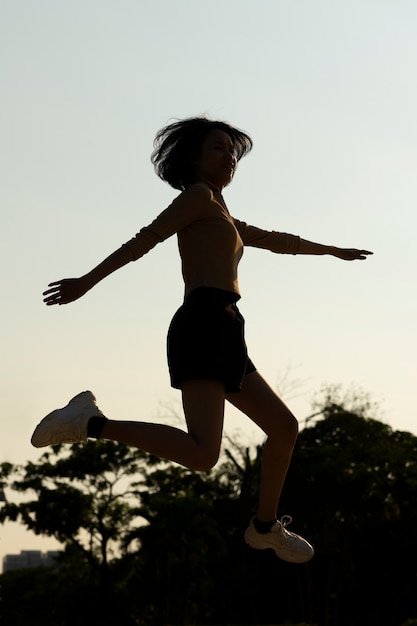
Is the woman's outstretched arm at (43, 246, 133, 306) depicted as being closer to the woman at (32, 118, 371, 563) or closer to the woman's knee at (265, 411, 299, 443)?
the woman at (32, 118, 371, 563)

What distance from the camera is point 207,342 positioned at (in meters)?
5.20

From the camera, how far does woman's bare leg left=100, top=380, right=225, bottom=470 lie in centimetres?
508

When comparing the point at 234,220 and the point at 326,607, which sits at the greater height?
the point at 326,607

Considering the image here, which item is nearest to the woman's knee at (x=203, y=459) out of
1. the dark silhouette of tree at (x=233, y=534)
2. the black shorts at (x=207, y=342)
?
the black shorts at (x=207, y=342)

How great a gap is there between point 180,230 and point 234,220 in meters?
0.54

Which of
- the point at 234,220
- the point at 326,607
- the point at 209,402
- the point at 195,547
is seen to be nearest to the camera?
the point at 209,402

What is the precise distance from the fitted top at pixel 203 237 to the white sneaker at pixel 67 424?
0.71 m


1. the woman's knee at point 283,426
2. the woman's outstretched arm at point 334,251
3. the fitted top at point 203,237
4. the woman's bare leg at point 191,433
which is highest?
the woman's outstretched arm at point 334,251

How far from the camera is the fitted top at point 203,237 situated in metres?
5.28

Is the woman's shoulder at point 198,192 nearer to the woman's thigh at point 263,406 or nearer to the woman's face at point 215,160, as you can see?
the woman's face at point 215,160

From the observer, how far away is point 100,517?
115 feet

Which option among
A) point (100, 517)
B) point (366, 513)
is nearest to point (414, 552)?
point (366, 513)

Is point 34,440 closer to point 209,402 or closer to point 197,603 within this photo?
point 209,402

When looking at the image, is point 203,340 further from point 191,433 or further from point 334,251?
point 334,251
